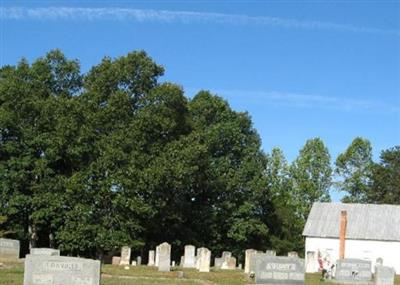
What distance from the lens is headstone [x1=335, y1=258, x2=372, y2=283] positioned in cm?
3147

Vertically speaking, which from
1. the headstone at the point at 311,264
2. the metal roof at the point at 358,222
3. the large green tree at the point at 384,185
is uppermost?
the large green tree at the point at 384,185

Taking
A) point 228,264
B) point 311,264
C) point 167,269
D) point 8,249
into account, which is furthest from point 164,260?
point 311,264

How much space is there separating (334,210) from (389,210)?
440cm

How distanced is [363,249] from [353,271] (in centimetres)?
2306

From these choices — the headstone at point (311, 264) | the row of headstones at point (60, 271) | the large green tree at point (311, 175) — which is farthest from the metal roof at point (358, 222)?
the row of headstones at point (60, 271)

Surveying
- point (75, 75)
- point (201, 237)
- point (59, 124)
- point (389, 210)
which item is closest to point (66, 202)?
point (59, 124)

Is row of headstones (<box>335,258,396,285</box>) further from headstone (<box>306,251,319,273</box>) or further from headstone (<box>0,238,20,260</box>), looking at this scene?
headstone (<box>0,238,20,260</box>)

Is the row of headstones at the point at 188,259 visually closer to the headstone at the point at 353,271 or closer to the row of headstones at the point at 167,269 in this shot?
the row of headstones at the point at 167,269

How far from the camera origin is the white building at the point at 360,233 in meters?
53.2

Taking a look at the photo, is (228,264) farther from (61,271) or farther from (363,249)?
(61,271)

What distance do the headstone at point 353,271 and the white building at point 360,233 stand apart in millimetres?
Result: 20351

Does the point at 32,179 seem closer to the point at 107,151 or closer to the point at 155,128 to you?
the point at 107,151

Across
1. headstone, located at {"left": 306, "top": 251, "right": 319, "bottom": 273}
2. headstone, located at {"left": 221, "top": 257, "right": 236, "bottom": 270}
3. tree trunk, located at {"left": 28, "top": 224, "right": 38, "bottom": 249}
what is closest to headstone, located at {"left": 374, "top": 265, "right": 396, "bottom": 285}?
headstone, located at {"left": 221, "top": 257, "right": 236, "bottom": 270}

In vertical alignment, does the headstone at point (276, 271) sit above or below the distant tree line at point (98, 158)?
below
